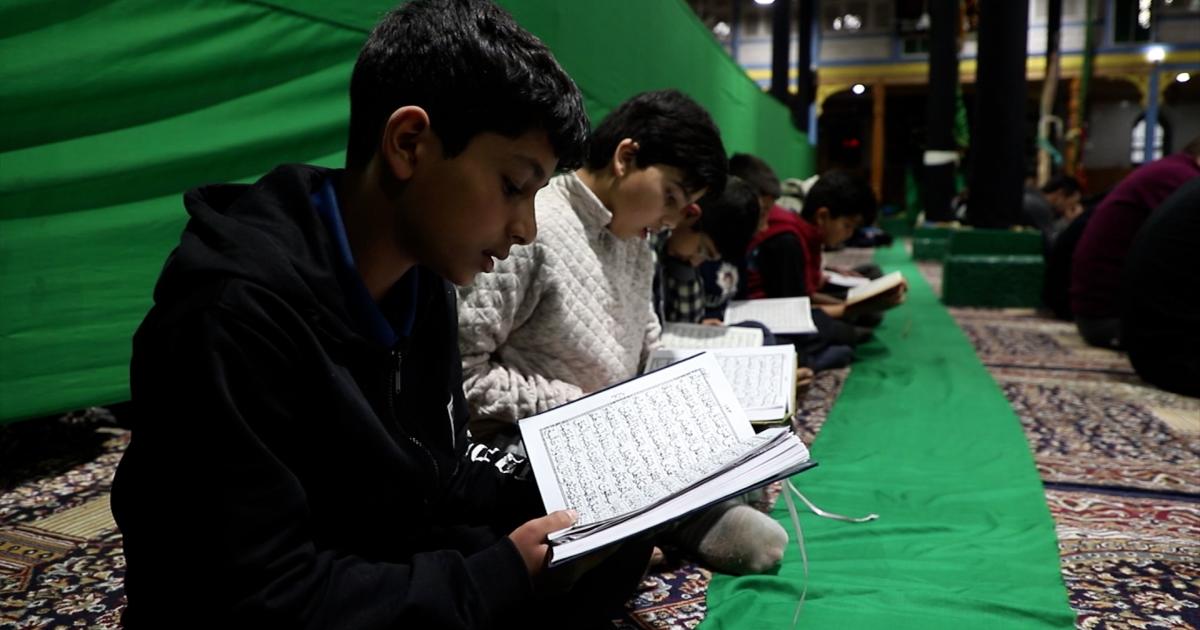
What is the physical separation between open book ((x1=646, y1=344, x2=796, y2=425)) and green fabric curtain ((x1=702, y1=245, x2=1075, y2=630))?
27 centimetres

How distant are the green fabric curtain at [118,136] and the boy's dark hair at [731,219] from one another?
3.35 ft

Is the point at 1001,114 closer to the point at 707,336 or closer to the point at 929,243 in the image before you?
the point at 929,243

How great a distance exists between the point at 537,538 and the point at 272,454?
29 centimetres

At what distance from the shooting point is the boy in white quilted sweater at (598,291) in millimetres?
1341

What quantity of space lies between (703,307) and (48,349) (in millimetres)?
1723

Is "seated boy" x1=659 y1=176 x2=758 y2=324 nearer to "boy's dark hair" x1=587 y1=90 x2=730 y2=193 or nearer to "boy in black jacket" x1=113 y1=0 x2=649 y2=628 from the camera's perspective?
"boy's dark hair" x1=587 y1=90 x2=730 y2=193

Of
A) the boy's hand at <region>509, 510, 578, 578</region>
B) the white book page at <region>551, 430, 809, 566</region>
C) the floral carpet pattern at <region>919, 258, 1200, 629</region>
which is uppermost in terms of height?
the white book page at <region>551, 430, 809, 566</region>

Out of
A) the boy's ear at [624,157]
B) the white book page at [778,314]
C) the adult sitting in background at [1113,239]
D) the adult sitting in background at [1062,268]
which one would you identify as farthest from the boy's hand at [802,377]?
the adult sitting in background at [1062,268]

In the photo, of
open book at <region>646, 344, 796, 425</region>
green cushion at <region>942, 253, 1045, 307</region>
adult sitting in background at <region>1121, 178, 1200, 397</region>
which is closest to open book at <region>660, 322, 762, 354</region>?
open book at <region>646, 344, 796, 425</region>

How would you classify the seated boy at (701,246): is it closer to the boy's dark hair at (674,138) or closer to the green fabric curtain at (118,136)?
the boy's dark hair at (674,138)

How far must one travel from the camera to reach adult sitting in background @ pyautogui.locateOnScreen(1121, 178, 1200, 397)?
271 centimetres

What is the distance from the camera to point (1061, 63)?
15.6 meters

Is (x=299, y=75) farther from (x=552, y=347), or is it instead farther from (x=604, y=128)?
(x=552, y=347)

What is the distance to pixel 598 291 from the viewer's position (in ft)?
5.06
